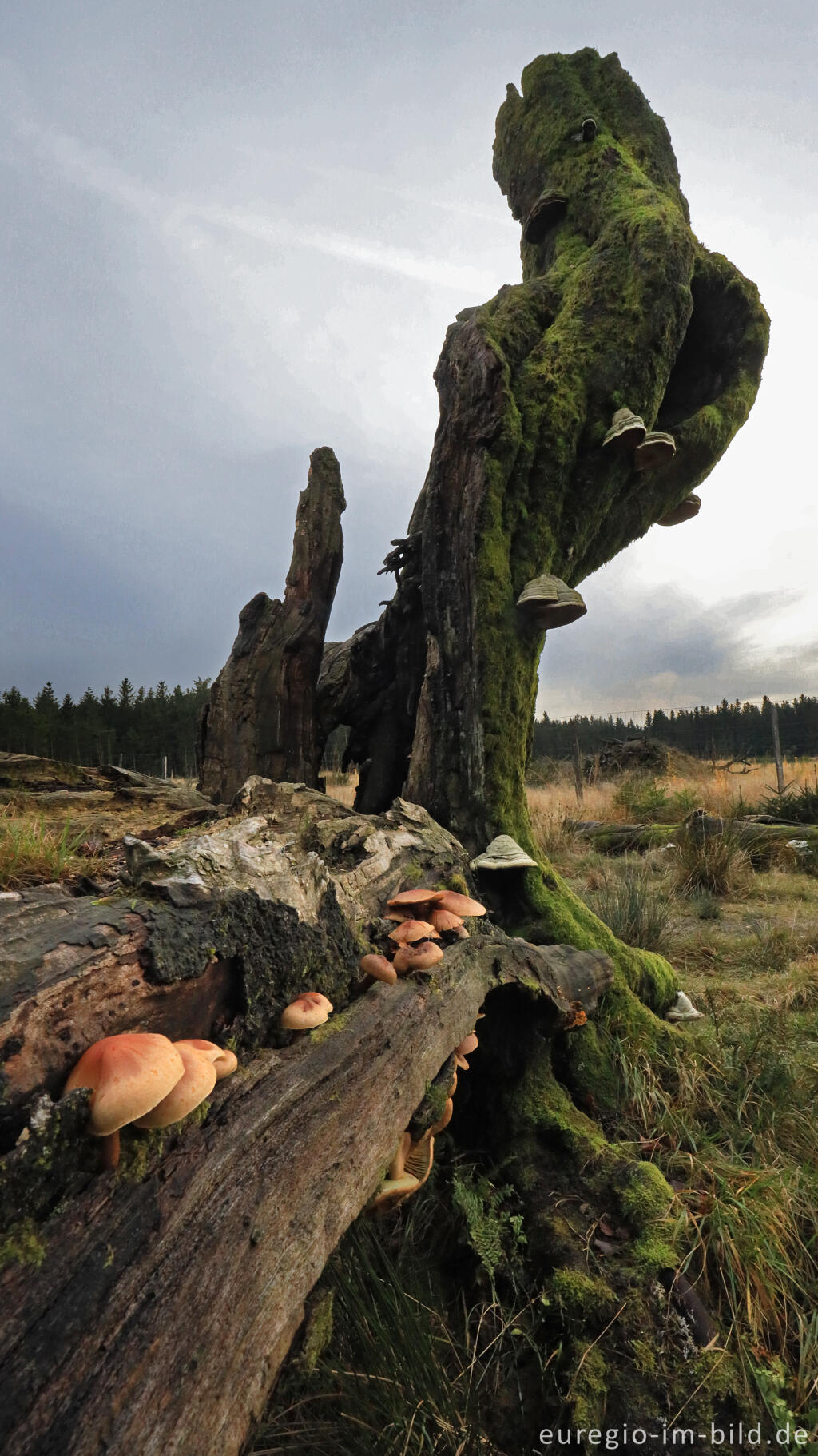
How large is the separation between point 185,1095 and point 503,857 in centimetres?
285

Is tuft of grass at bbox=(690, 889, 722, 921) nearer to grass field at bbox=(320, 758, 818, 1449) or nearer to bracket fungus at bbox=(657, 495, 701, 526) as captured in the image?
grass field at bbox=(320, 758, 818, 1449)

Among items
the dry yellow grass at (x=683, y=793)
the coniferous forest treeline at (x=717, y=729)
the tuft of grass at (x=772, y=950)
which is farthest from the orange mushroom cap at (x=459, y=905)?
the coniferous forest treeline at (x=717, y=729)

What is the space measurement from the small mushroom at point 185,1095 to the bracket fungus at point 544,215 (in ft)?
24.9

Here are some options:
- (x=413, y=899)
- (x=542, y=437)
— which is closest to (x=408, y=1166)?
(x=413, y=899)

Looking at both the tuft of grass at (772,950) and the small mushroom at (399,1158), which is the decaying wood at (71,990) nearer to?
the small mushroom at (399,1158)

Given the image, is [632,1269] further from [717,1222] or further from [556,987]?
[556,987]

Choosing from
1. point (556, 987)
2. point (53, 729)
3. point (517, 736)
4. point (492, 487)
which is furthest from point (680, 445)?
point (53, 729)

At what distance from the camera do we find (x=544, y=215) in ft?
20.1

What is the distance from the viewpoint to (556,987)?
3.12 metres

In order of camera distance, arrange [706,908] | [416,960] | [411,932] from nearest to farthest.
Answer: [416,960] → [411,932] → [706,908]

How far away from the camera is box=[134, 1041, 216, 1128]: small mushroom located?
1302mm

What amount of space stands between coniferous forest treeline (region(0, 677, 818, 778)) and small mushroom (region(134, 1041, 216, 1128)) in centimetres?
4507

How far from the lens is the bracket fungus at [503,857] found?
3879 millimetres

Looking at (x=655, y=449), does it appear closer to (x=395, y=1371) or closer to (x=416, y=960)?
(x=416, y=960)
